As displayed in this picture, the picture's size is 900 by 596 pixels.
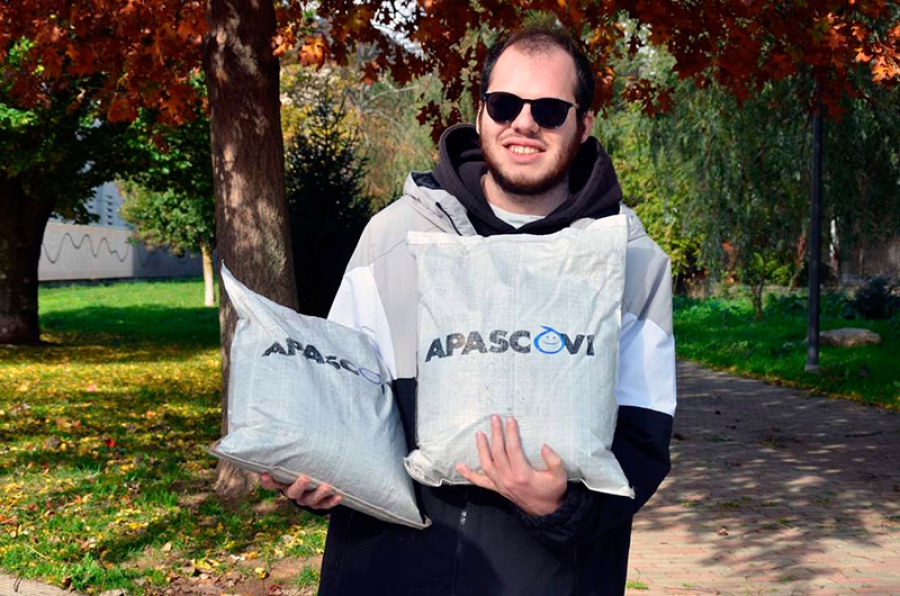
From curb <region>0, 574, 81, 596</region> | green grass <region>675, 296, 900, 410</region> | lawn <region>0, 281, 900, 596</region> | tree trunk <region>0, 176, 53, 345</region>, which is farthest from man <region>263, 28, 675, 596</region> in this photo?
tree trunk <region>0, 176, 53, 345</region>

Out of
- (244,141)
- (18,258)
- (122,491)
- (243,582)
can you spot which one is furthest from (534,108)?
(18,258)

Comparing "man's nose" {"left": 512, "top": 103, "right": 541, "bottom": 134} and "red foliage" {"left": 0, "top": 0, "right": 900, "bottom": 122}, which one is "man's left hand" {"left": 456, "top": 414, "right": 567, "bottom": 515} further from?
"red foliage" {"left": 0, "top": 0, "right": 900, "bottom": 122}

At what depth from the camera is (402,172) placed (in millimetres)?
30219

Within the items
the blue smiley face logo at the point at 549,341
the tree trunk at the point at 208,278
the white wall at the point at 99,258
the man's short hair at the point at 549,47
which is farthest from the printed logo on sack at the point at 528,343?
the white wall at the point at 99,258

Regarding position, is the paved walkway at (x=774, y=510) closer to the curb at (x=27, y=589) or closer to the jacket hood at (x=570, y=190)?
the curb at (x=27, y=589)

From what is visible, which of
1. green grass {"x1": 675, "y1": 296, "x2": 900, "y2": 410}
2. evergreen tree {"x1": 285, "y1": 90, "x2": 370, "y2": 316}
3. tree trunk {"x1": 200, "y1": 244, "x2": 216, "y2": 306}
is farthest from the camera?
tree trunk {"x1": 200, "y1": 244, "x2": 216, "y2": 306}

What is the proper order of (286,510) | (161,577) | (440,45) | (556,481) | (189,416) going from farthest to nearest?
(189,416), (440,45), (286,510), (161,577), (556,481)

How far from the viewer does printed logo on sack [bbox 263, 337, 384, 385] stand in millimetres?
2174

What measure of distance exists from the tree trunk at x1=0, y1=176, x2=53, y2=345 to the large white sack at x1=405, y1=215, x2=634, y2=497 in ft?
67.8

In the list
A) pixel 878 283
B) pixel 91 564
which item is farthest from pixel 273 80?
pixel 878 283

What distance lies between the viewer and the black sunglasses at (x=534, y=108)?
2.36 m

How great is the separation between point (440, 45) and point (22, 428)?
5630mm

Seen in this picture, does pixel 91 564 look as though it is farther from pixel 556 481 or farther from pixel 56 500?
pixel 556 481

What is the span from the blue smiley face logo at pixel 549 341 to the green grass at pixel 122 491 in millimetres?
4349
